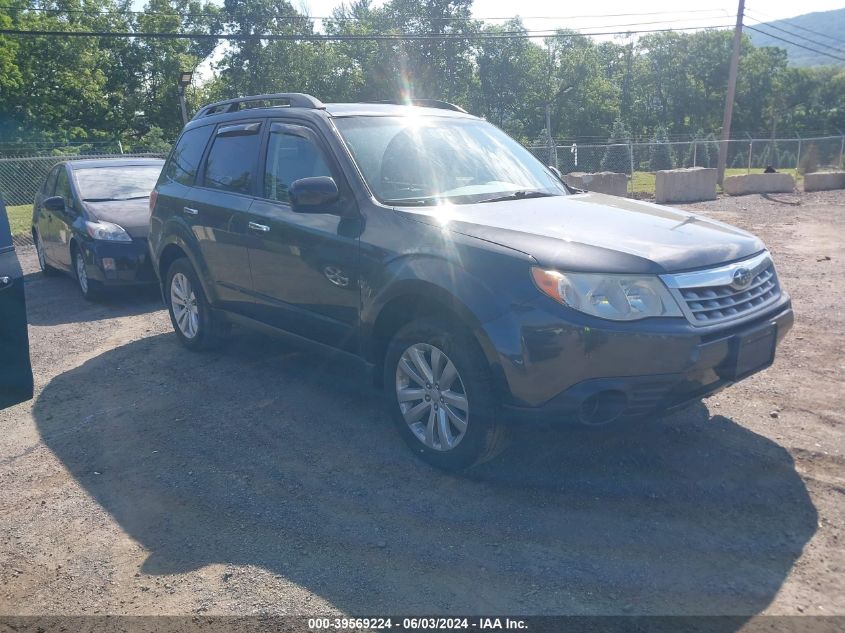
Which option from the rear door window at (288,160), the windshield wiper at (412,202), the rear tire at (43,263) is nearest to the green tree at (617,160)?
the rear tire at (43,263)

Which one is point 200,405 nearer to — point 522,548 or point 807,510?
point 522,548

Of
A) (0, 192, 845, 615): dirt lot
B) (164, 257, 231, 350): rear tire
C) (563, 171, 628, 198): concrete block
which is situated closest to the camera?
(0, 192, 845, 615): dirt lot

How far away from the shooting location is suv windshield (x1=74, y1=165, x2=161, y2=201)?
9477 millimetres

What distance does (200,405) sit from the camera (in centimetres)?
537

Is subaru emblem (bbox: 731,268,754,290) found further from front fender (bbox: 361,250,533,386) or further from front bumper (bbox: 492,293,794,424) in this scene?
front fender (bbox: 361,250,533,386)

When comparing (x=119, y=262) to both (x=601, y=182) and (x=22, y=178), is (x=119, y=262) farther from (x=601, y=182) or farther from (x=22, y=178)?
(x=601, y=182)

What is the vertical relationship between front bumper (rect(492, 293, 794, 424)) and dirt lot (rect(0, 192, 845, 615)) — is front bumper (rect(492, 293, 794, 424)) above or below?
above

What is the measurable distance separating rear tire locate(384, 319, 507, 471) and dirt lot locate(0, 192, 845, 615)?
198 millimetres

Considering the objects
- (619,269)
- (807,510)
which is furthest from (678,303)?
(807,510)

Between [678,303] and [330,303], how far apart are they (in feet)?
6.96

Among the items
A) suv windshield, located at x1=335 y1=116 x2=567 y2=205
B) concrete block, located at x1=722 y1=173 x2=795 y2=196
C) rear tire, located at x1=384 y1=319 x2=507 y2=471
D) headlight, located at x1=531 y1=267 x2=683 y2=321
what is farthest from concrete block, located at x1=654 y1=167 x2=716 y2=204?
headlight, located at x1=531 y1=267 x2=683 y2=321

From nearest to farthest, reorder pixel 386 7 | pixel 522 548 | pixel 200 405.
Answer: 1. pixel 522 548
2. pixel 200 405
3. pixel 386 7

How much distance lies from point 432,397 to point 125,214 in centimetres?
633

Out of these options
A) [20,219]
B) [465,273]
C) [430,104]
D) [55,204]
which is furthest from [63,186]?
[20,219]
